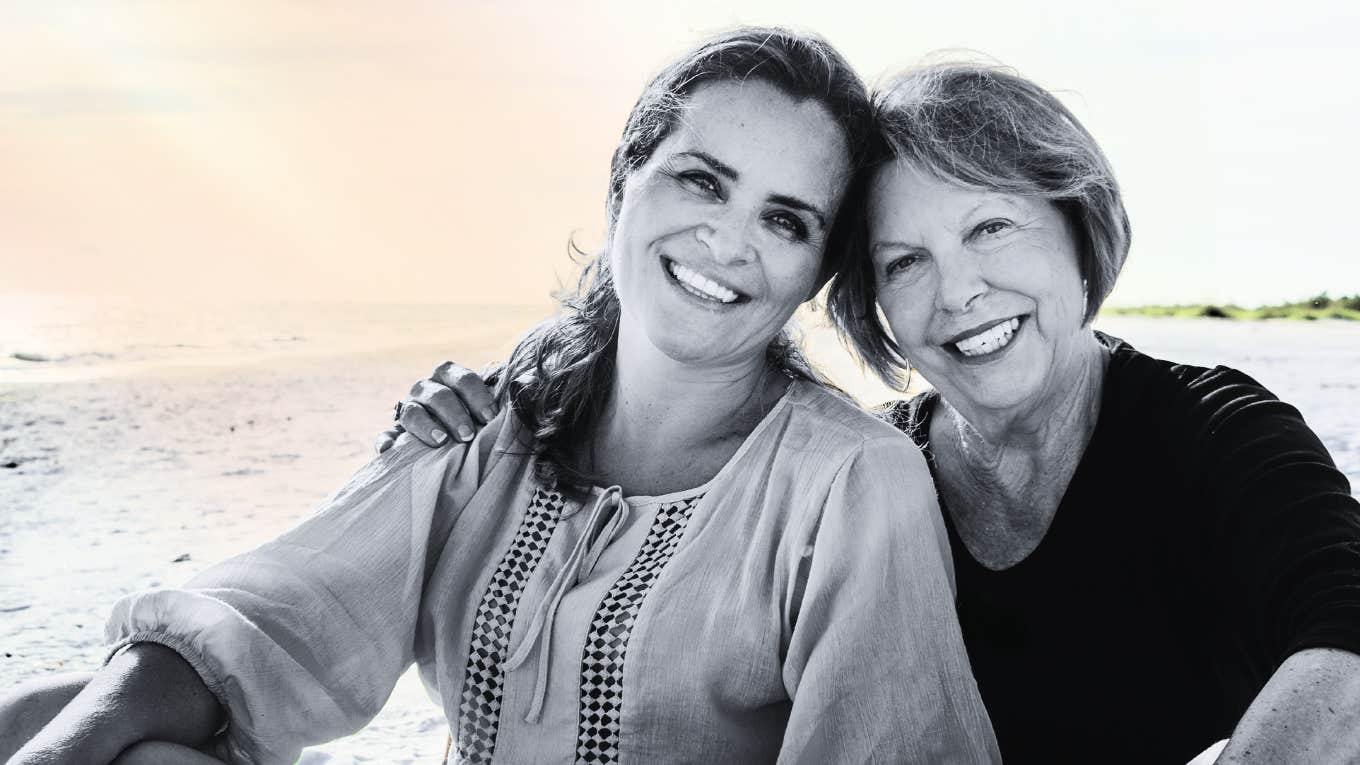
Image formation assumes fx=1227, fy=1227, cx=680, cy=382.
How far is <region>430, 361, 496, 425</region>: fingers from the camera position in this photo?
246 centimetres

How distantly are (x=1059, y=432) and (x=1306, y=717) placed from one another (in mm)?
869

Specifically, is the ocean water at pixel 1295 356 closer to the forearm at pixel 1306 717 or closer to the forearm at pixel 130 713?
the forearm at pixel 1306 717

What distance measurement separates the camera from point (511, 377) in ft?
8.51

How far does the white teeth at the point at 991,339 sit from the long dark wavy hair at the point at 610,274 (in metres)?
0.30

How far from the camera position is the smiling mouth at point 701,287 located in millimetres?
2180

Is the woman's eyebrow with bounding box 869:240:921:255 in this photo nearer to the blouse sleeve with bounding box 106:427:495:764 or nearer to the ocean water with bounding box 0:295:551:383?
the blouse sleeve with bounding box 106:427:495:764

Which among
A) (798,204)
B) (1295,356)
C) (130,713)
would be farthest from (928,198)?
(1295,356)

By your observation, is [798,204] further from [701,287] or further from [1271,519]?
[1271,519]

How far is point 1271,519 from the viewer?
2.03 m

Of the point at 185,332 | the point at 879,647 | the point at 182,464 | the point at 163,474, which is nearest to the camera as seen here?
the point at 879,647

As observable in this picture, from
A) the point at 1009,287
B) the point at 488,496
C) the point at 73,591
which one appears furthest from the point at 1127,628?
the point at 73,591

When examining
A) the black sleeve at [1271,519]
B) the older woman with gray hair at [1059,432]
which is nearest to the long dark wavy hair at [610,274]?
the older woman with gray hair at [1059,432]

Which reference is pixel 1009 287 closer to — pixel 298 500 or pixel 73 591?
pixel 73 591

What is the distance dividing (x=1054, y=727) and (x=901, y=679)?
702 millimetres
